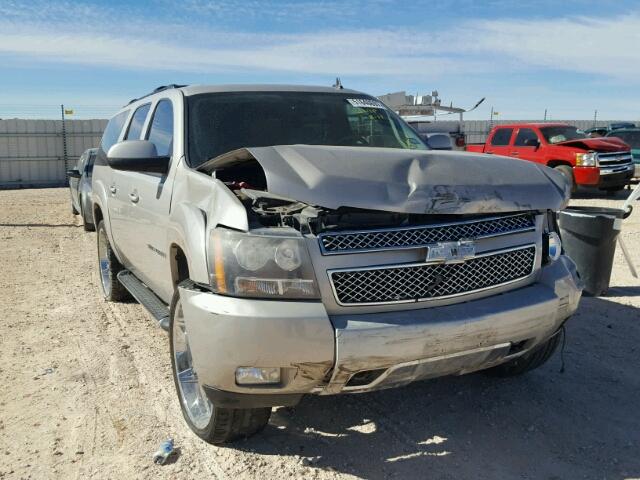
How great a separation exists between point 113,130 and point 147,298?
2.49m

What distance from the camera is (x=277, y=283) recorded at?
8.93 feet

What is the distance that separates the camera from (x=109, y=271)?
6.11m

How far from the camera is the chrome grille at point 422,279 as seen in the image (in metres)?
2.78

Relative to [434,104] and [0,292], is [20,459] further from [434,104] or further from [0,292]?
[434,104]

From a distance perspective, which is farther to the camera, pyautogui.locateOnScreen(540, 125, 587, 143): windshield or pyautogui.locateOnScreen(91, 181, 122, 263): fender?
pyautogui.locateOnScreen(540, 125, 587, 143): windshield

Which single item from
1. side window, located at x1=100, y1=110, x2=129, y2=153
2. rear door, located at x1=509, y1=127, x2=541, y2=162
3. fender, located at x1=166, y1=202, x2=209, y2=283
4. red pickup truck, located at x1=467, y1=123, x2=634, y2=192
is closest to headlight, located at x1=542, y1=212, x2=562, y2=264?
fender, located at x1=166, y1=202, x2=209, y2=283

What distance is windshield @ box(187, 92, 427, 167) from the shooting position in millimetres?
4051

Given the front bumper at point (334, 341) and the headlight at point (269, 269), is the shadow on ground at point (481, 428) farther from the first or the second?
the headlight at point (269, 269)

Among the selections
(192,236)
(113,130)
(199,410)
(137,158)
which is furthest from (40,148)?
(192,236)

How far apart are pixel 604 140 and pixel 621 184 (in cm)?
130

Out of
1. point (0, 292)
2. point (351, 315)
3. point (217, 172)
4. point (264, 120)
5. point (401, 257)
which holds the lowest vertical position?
point (0, 292)

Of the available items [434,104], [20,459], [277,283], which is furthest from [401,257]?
[434,104]

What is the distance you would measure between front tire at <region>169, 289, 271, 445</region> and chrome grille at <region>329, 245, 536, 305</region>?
0.87 m

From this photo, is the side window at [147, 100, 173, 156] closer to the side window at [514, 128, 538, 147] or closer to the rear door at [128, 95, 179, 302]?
the rear door at [128, 95, 179, 302]
